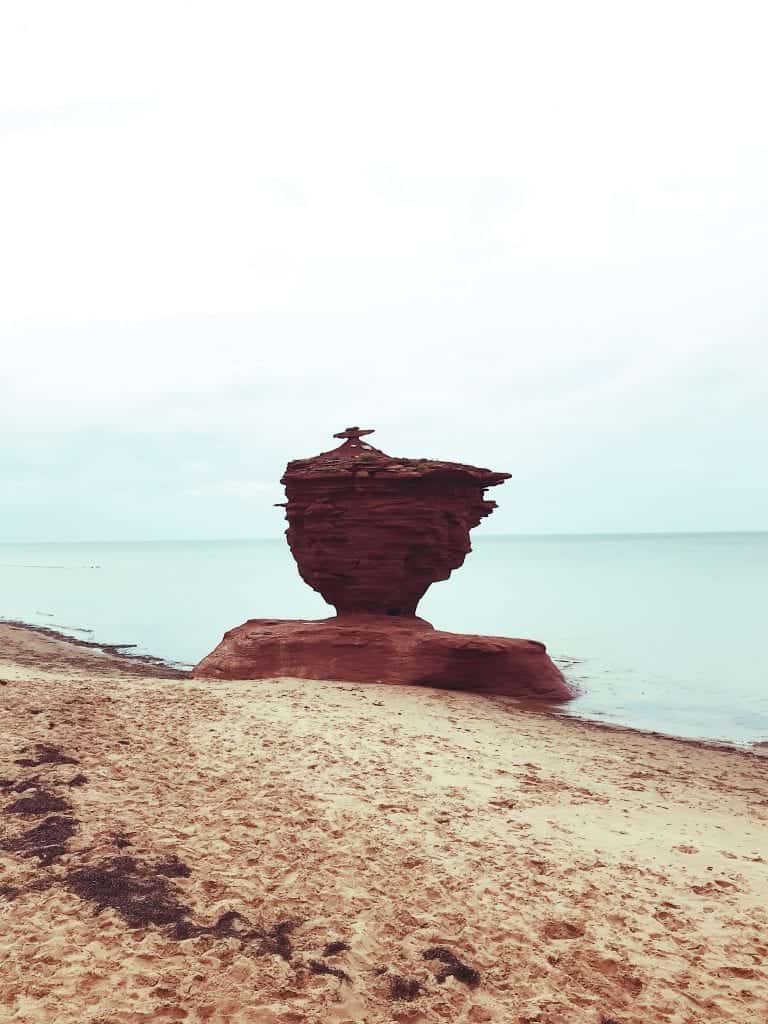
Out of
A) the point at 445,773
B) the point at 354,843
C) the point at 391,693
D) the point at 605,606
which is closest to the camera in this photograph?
the point at 354,843

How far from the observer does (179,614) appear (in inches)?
1603

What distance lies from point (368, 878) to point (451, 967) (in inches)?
48.5

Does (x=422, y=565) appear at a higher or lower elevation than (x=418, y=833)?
higher

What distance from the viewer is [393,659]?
1631 cm

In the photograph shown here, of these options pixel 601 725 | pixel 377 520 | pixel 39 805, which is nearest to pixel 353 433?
pixel 377 520

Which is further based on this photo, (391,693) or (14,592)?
(14,592)

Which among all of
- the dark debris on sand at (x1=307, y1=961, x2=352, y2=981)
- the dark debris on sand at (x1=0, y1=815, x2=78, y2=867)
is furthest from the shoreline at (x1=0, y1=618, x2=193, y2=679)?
the dark debris on sand at (x1=307, y1=961, x2=352, y2=981)

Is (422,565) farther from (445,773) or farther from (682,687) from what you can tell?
(445,773)

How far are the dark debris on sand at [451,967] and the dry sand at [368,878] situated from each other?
0.03 meters

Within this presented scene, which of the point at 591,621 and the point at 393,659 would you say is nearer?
the point at 393,659

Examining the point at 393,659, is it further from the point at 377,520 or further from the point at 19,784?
the point at 19,784

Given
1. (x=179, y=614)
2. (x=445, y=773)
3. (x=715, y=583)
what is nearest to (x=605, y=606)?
(x=715, y=583)

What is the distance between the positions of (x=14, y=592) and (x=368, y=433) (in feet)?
169

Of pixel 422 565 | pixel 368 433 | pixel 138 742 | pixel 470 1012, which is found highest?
pixel 368 433
